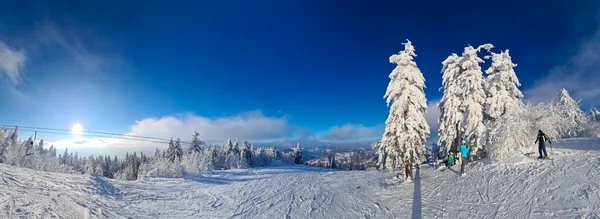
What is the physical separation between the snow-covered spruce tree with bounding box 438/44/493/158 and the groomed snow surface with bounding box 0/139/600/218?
135 inches

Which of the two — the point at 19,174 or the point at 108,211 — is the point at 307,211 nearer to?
the point at 108,211

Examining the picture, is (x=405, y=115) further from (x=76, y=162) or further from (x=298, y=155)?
(x=76, y=162)

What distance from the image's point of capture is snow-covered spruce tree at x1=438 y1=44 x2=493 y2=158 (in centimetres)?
1977

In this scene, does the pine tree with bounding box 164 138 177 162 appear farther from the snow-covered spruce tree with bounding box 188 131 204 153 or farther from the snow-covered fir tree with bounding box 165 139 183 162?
the snow-covered spruce tree with bounding box 188 131 204 153

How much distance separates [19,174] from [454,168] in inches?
988

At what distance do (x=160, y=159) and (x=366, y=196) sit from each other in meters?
54.5

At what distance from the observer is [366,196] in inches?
635

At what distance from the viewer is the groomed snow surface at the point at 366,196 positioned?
35.1ft

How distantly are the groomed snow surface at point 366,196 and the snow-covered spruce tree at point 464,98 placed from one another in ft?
11.3

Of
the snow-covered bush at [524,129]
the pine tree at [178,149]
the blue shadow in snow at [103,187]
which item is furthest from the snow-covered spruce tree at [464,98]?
the pine tree at [178,149]

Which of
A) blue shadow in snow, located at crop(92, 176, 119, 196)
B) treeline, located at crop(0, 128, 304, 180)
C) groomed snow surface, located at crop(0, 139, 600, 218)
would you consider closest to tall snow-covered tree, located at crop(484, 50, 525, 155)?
groomed snow surface, located at crop(0, 139, 600, 218)

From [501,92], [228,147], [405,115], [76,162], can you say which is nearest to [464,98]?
[501,92]

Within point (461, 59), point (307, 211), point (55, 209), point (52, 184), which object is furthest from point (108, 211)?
point (461, 59)

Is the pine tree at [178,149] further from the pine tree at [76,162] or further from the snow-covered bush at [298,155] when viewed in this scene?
the pine tree at [76,162]
